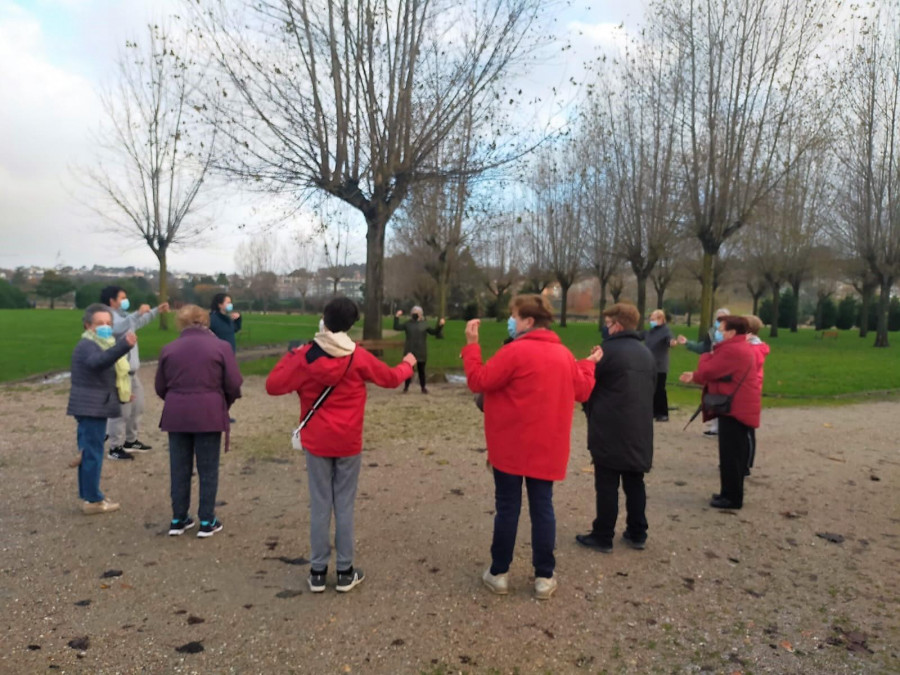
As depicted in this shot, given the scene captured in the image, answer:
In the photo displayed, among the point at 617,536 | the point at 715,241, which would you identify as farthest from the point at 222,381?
the point at 715,241

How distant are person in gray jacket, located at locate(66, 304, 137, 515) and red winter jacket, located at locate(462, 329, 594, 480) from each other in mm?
3116

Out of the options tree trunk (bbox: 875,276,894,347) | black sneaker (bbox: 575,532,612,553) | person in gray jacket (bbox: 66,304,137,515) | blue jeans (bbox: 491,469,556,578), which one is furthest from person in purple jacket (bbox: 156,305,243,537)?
tree trunk (bbox: 875,276,894,347)

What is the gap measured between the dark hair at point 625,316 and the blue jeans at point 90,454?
435cm

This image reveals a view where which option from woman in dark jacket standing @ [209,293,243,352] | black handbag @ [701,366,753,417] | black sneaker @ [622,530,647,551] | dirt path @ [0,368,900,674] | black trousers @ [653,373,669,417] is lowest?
dirt path @ [0,368,900,674]

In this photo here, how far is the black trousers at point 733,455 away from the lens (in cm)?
583

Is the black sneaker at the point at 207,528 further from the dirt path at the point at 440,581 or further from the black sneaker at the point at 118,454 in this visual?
the black sneaker at the point at 118,454

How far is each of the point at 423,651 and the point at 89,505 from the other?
3731 millimetres

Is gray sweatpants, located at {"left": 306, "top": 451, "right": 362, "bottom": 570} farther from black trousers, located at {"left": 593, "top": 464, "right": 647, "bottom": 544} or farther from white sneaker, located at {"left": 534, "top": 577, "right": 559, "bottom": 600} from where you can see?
black trousers, located at {"left": 593, "top": 464, "right": 647, "bottom": 544}

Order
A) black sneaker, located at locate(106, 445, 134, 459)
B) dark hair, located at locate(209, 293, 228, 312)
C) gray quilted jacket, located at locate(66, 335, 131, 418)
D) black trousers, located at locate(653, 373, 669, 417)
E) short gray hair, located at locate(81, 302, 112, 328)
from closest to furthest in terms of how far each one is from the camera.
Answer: gray quilted jacket, located at locate(66, 335, 131, 418), short gray hair, located at locate(81, 302, 112, 328), black sneaker, located at locate(106, 445, 134, 459), dark hair, located at locate(209, 293, 228, 312), black trousers, located at locate(653, 373, 669, 417)

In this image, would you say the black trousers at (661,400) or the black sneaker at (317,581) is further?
the black trousers at (661,400)

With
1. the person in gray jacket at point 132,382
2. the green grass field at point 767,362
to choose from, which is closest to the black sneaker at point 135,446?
the person in gray jacket at point 132,382

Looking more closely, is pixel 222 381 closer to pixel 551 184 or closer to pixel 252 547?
pixel 252 547

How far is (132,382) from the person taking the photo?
7.74 meters

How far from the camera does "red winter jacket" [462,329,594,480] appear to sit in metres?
4.04
